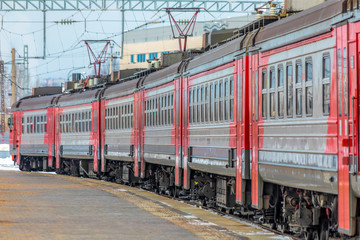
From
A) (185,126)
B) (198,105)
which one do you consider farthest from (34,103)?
(198,105)

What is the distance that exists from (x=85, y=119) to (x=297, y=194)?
2492 centimetres

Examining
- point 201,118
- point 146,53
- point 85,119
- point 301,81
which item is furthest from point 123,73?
point 146,53

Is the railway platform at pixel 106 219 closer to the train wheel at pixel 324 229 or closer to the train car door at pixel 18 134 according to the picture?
the train wheel at pixel 324 229

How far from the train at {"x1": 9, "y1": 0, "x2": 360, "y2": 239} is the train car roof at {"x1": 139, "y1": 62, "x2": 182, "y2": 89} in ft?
0.22

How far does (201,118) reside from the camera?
20344 mm

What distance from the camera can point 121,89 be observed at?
3231 cm

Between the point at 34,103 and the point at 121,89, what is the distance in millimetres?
15995

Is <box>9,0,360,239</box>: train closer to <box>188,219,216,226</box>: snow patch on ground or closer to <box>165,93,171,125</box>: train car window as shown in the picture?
<box>165,93,171,125</box>: train car window

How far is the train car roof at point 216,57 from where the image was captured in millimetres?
17109

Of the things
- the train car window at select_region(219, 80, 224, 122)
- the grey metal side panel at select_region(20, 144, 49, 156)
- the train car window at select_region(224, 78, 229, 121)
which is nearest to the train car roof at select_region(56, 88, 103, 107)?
the grey metal side panel at select_region(20, 144, 49, 156)

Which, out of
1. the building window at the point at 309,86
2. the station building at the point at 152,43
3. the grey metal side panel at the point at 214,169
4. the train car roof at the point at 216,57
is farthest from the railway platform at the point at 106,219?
the station building at the point at 152,43

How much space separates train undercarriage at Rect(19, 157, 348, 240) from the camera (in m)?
12.8

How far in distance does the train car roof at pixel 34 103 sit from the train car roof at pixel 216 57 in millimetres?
23819

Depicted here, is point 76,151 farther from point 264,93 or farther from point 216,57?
point 264,93
